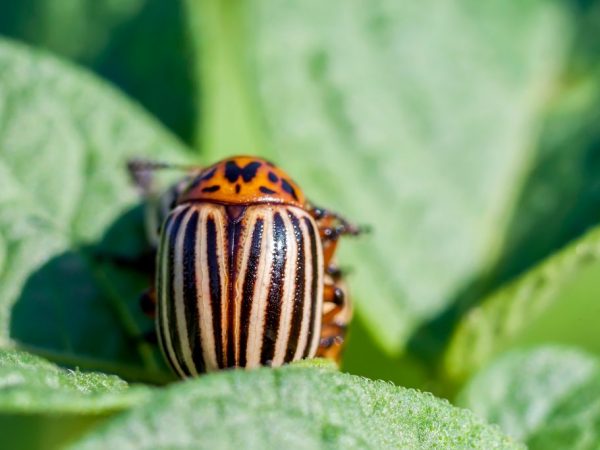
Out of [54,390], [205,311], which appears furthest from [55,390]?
[205,311]

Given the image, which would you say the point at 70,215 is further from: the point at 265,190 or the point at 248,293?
the point at 248,293

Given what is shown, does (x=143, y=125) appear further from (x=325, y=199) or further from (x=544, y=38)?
(x=544, y=38)

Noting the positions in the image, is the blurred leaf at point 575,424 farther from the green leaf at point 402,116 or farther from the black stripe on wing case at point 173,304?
the black stripe on wing case at point 173,304

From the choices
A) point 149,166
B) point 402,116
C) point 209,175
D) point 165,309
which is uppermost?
point 402,116

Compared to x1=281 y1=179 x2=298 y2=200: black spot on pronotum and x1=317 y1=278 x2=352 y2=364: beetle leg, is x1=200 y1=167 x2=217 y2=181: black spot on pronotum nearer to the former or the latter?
x1=281 y1=179 x2=298 y2=200: black spot on pronotum

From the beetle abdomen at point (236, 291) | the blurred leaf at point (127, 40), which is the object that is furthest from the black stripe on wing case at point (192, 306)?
the blurred leaf at point (127, 40)

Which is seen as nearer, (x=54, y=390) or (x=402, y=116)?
(x=54, y=390)
